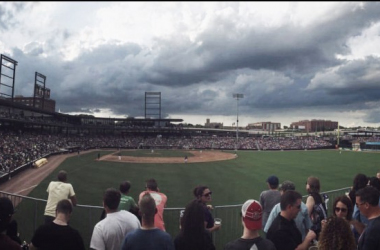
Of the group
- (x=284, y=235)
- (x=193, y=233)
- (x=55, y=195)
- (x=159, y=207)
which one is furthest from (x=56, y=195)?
(x=284, y=235)

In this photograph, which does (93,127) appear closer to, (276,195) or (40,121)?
(40,121)

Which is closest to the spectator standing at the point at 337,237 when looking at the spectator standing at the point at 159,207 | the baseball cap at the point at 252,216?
the baseball cap at the point at 252,216

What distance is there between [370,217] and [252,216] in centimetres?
219

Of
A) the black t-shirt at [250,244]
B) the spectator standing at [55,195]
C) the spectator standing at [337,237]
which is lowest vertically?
the spectator standing at [55,195]

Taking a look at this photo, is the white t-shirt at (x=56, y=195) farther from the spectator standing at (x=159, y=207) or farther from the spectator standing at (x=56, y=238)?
the spectator standing at (x=56, y=238)

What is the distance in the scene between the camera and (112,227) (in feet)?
13.1

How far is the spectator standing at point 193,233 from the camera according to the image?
356cm

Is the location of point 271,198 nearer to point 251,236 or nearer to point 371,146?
point 251,236

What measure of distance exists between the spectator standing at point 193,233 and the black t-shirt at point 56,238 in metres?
1.37

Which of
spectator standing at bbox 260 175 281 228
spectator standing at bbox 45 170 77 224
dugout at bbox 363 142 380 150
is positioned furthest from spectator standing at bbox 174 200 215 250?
dugout at bbox 363 142 380 150

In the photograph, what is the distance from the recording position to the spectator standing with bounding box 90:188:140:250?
12.9 feet

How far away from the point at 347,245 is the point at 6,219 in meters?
4.31

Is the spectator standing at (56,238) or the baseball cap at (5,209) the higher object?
the baseball cap at (5,209)

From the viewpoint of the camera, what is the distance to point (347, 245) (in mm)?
3084
